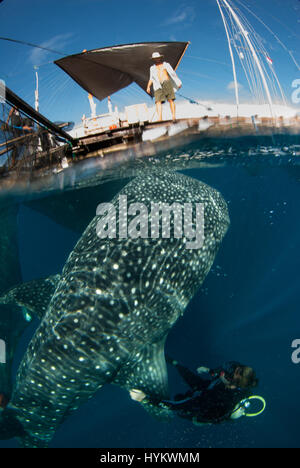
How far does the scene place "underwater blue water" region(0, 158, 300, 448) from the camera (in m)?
8.06

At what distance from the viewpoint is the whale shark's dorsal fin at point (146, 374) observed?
388cm

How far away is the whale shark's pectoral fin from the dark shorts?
670cm

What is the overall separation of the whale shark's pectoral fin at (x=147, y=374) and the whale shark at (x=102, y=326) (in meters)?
0.02

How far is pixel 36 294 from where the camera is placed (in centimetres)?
500

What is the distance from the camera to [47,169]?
7.64 meters

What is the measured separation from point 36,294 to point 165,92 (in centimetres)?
654

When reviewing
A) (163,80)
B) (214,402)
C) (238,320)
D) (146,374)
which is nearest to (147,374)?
(146,374)

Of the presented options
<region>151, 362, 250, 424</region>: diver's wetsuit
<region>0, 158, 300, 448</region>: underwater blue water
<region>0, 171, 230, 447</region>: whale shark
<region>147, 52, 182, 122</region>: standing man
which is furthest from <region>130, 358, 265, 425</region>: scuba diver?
<region>147, 52, 182, 122</region>: standing man

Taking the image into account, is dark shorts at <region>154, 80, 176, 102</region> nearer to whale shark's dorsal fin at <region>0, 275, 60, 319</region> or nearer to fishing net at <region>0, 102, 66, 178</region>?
fishing net at <region>0, 102, 66, 178</region>

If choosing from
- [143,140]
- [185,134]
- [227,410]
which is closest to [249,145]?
[185,134]
